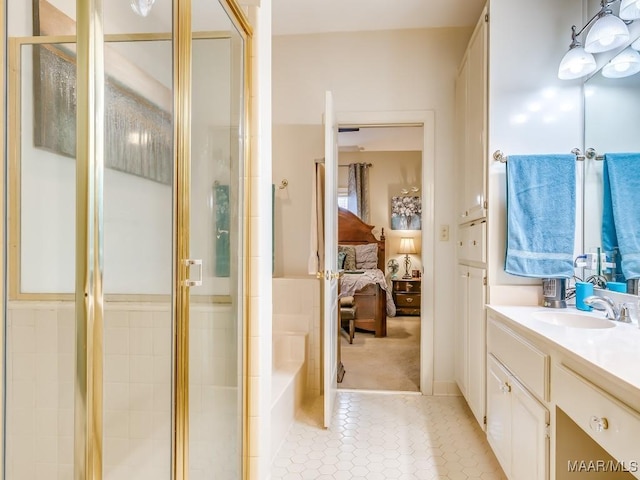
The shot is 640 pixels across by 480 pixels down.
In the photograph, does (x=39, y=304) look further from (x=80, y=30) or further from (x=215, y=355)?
(x=215, y=355)

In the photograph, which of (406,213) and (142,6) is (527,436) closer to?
(142,6)

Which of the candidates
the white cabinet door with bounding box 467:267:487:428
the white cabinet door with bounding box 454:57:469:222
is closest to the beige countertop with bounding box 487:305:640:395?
the white cabinet door with bounding box 467:267:487:428

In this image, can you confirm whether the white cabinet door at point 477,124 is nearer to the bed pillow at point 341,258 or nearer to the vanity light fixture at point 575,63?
the vanity light fixture at point 575,63

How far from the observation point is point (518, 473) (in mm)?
1557

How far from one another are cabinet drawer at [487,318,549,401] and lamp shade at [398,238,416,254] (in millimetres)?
4543

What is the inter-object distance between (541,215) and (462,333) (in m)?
1.04

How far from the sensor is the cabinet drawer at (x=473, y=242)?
219 centimetres

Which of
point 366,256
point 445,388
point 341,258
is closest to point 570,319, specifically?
point 445,388

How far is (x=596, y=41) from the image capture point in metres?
1.75

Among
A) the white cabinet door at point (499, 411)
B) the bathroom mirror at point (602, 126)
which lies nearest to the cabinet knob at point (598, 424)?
the white cabinet door at point (499, 411)

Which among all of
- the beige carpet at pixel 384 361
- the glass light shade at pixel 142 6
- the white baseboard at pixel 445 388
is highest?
the glass light shade at pixel 142 6

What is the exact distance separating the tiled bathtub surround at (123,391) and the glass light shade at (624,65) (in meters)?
2.10

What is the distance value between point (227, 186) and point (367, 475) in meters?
1.57

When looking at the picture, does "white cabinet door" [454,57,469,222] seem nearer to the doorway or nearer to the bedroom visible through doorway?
the doorway
